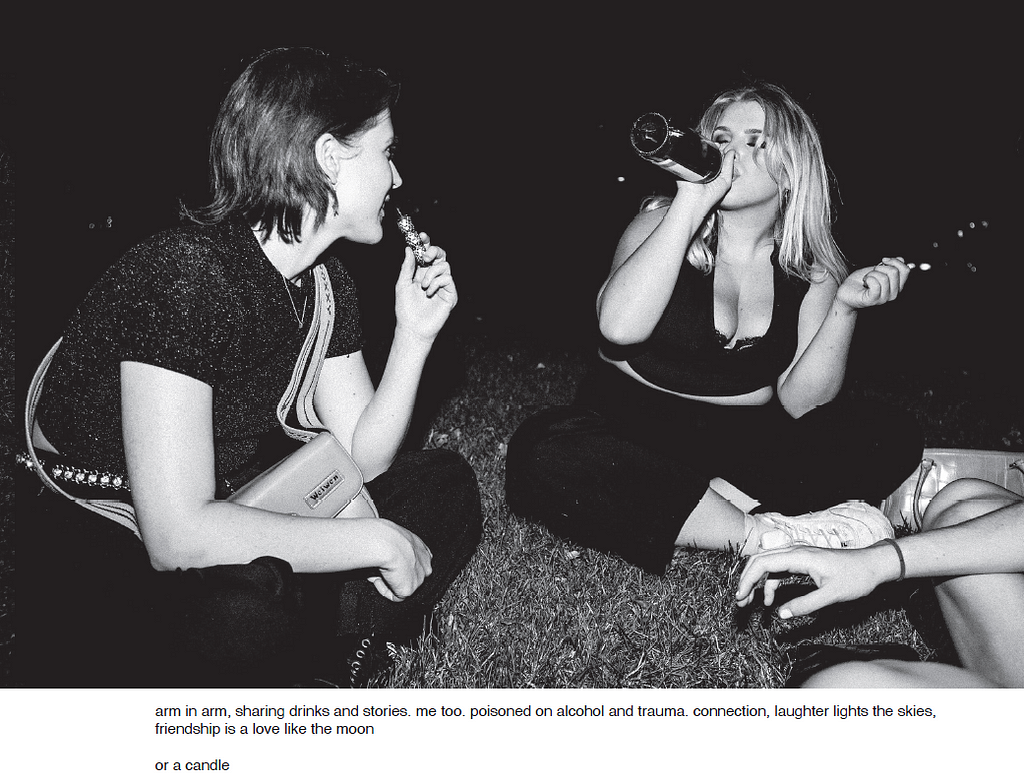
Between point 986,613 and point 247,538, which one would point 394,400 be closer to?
point 247,538

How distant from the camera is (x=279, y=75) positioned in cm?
168

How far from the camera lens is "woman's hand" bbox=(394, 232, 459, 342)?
202cm

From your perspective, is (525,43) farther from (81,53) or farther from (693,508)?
(693,508)

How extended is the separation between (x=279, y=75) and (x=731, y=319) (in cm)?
145

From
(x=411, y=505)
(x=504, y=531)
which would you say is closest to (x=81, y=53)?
(x=411, y=505)

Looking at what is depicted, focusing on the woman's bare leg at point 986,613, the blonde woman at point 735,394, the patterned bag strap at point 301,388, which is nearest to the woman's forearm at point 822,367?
the blonde woman at point 735,394

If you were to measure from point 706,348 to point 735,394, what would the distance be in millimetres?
201

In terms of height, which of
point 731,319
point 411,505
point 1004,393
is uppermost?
point 731,319

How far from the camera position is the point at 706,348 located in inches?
95.2

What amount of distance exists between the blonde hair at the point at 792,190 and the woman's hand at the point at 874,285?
189 mm

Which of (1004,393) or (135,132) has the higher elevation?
(135,132)

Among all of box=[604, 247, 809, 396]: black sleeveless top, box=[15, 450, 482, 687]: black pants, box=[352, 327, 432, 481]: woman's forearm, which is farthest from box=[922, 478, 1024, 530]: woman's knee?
box=[15, 450, 482, 687]: black pants

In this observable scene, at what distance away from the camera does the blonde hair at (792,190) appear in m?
2.37
